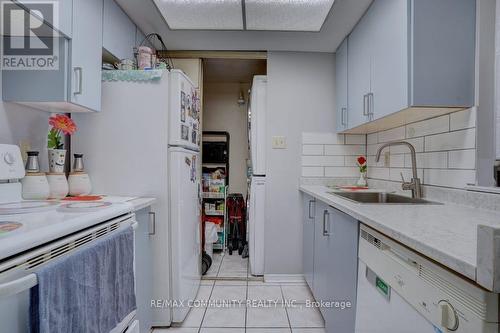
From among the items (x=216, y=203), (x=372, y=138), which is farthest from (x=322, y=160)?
(x=216, y=203)

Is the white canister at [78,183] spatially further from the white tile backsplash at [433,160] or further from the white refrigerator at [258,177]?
the white tile backsplash at [433,160]

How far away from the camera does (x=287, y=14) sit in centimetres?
174

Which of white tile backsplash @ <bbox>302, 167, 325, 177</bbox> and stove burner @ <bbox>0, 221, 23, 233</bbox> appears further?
white tile backsplash @ <bbox>302, 167, 325, 177</bbox>

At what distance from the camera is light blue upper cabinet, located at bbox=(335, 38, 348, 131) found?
2121 millimetres

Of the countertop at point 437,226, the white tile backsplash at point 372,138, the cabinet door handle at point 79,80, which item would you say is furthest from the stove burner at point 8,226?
the white tile backsplash at point 372,138

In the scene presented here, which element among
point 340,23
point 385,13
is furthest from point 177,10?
point 385,13

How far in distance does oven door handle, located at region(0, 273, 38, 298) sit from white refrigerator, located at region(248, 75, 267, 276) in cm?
183

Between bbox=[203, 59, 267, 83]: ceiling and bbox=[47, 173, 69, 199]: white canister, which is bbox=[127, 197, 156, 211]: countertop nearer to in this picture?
bbox=[47, 173, 69, 199]: white canister

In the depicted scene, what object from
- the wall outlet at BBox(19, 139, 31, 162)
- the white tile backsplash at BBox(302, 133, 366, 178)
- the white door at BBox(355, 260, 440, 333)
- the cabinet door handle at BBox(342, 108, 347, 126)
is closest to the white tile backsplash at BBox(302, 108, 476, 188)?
the white tile backsplash at BBox(302, 133, 366, 178)

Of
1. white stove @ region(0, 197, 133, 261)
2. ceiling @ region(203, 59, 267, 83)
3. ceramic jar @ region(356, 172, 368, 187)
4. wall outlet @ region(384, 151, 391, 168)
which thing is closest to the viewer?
white stove @ region(0, 197, 133, 261)

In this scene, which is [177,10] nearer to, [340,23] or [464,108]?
[340,23]

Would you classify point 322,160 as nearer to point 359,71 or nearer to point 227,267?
point 359,71

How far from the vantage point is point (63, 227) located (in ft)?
2.54

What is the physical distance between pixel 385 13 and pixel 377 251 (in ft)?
4.23
